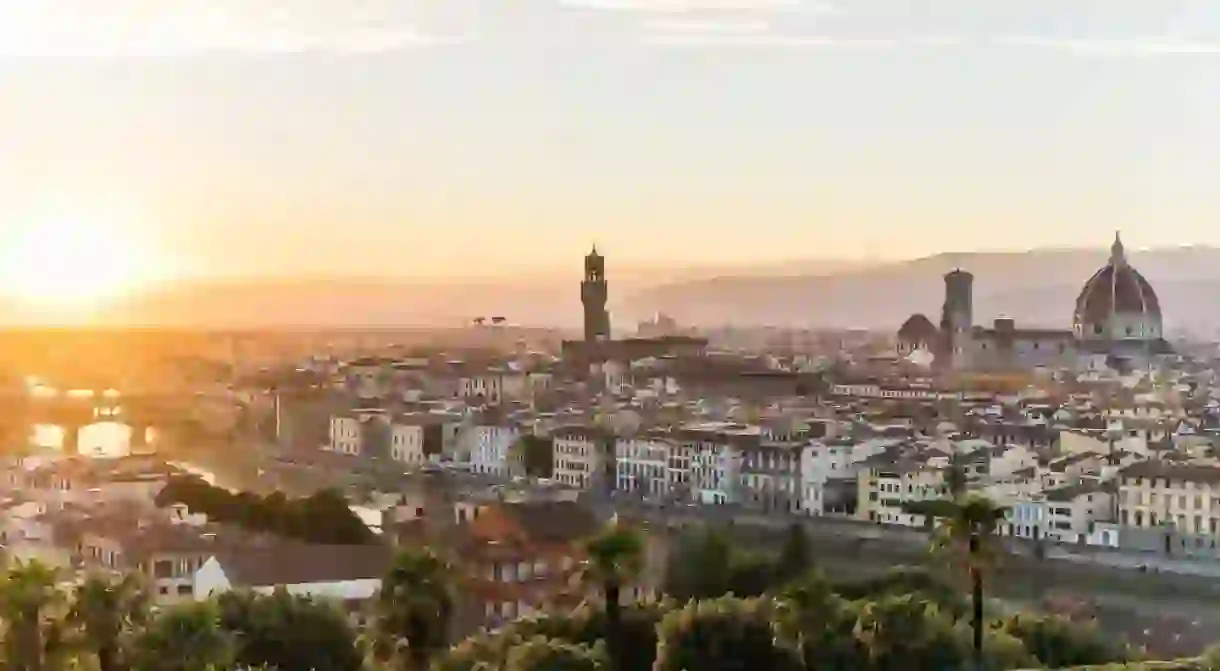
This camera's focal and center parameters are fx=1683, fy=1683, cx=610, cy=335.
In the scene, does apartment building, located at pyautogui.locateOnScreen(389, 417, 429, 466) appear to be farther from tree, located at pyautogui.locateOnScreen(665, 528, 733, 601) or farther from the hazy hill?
tree, located at pyautogui.locateOnScreen(665, 528, 733, 601)

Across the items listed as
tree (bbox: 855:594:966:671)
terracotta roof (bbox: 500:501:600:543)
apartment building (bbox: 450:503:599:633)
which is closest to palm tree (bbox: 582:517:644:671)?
tree (bbox: 855:594:966:671)

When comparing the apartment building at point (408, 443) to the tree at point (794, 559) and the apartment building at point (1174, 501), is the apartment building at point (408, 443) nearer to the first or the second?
the tree at point (794, 559)

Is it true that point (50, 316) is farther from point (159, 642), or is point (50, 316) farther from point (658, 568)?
point (159, 642)

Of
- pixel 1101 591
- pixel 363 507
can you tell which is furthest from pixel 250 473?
pixel 1101 591

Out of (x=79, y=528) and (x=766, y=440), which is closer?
(x=79, y=528)

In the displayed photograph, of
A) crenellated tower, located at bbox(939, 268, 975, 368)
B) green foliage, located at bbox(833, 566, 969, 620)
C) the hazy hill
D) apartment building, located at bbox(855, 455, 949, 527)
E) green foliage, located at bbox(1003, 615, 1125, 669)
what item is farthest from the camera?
crenellated tower, located at bbox(939, 268, 975, 368)

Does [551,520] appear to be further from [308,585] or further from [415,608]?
[415,608]

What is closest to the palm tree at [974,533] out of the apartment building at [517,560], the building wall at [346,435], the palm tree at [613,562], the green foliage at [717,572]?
the palm tree at [613,562]
